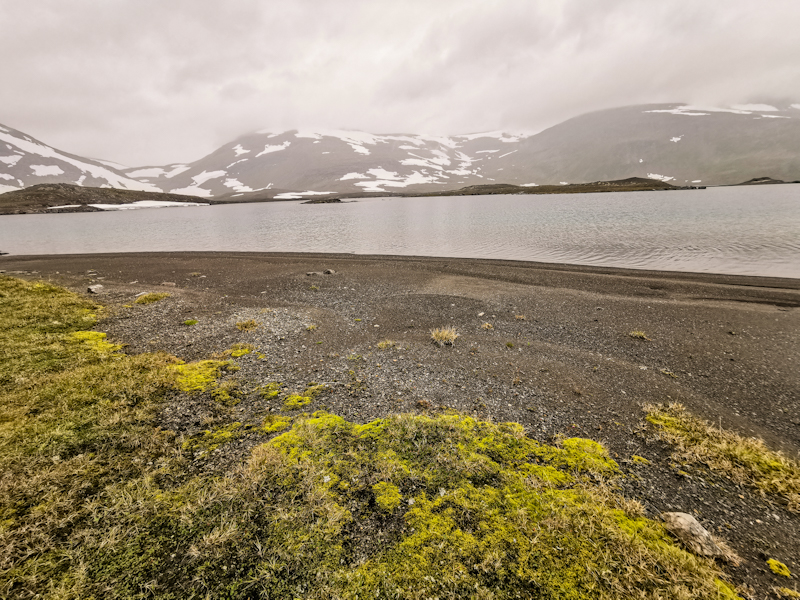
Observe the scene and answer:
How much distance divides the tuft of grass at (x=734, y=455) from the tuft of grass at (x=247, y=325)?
16.3 meters

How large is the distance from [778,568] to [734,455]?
3.02 m

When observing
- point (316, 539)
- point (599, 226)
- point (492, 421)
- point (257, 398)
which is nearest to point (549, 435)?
point (492, 421)

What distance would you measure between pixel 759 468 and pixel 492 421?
6.02 meters

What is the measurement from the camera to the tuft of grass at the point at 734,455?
22.8ft

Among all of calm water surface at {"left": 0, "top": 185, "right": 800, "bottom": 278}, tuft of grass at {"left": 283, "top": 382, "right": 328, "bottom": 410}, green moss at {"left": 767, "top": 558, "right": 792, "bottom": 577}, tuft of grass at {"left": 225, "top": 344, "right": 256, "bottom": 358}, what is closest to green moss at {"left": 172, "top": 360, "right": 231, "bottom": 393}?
tuft of grass at {"left": 225, "top": 344, "right": 256, "bottom": 358}

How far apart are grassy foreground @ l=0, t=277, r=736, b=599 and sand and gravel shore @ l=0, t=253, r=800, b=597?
92 centimetres

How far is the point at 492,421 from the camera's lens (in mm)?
9156

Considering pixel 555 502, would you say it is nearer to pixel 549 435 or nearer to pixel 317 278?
pixel 549 435

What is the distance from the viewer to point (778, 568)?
17.7ft

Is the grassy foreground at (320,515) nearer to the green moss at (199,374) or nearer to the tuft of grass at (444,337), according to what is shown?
the green moss at (199,374)

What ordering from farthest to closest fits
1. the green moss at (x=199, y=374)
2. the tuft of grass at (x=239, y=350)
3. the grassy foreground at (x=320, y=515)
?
the tuft of grass at (x=239, y=350), the green moss at (x=199, y=374), the grassy foreground at (x=320, y=515)

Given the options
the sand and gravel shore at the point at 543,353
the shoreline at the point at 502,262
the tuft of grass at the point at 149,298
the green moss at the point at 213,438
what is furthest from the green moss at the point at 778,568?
the shoreline at the point at 502,262

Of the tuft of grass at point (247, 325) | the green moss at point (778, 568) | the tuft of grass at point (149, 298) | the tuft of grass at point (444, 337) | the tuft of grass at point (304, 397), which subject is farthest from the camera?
the tuft of grass at point (149, 298)

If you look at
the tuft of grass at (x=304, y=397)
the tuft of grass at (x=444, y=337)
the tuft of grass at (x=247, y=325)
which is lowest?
the tuft of grass at (x=304, y=397)
